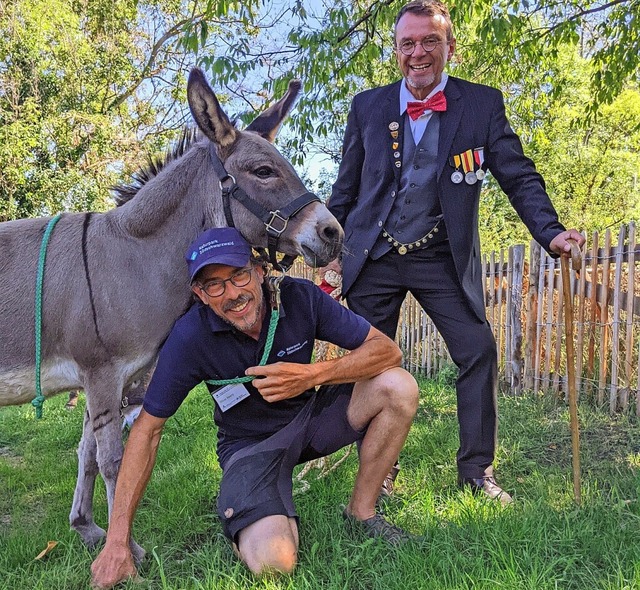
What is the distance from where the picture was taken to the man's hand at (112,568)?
2.50m

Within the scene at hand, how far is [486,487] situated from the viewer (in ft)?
10.9

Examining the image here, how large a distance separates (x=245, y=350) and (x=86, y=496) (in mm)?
1296

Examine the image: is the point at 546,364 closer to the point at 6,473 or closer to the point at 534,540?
the point at 534,540

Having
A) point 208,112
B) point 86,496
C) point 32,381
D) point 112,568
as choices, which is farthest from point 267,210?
point 86,496

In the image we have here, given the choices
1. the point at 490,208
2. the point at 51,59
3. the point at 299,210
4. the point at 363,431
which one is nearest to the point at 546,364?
the point at 363,431

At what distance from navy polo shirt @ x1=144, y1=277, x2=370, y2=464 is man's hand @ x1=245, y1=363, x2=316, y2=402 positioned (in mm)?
147

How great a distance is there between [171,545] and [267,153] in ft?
6.91

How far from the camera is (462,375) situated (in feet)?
11.3

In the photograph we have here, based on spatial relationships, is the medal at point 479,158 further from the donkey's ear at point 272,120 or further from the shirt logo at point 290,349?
the shirt logo at point 290,349

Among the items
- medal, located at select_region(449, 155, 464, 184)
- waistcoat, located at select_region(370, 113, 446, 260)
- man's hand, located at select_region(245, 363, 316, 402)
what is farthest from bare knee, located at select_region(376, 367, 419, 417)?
medal, located at select_region(449, 155, 464, 184)

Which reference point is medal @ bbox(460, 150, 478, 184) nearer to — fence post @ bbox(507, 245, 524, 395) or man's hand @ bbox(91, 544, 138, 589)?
man's hand @ bbox(91, 544, 138, 589)

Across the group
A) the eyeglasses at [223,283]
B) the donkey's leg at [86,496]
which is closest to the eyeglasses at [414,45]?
the eyeglasses at [223,283]

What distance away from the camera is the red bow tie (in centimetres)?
331

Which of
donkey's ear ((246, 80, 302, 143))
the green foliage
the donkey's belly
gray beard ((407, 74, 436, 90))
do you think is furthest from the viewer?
the green foliage
